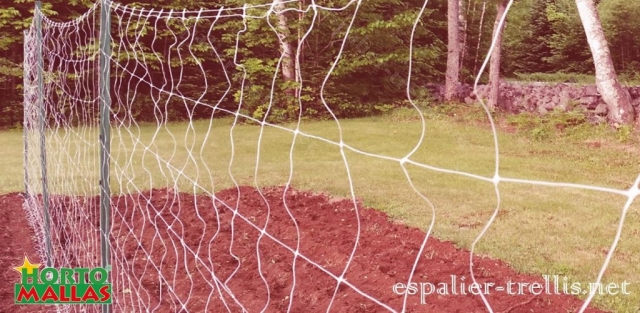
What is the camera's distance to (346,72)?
12094 mm

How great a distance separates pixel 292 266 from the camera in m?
3.34

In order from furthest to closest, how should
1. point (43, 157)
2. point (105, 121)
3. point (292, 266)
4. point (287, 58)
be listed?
point (287, 58) → point (43, 157) → point (292, 266) → point (105, 121)

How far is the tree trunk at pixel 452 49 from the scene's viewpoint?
11.9 m

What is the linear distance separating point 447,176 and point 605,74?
4340mm

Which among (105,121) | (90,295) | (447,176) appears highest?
(105,121)

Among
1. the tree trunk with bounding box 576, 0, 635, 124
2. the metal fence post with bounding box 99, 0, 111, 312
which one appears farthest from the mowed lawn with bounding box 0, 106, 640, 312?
the tree trunk with bounding box 576, 0, 635, 124

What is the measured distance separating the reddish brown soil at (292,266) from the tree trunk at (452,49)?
8.22 m

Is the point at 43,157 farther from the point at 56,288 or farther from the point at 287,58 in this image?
the point at 287,58

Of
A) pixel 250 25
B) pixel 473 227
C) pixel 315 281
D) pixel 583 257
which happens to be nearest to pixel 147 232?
pixel 315 281

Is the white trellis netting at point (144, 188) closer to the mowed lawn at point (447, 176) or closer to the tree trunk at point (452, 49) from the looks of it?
the mowed lawn at point (447, 176)

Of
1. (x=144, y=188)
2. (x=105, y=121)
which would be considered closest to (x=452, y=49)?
(x=144, y=188)

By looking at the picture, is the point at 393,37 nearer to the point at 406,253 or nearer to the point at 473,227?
the point at 473,227

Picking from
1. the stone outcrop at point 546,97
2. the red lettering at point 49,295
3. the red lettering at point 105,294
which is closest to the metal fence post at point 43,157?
the red lettering at point 49,295

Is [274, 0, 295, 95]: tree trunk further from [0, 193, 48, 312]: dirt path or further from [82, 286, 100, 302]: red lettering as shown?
[82, 286, 100, 302]: red lettering
